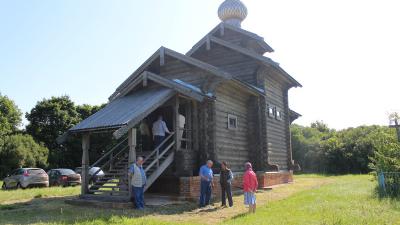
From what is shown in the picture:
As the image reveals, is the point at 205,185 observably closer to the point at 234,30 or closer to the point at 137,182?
the point at 137,182

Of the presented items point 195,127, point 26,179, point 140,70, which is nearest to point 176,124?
point 195,127

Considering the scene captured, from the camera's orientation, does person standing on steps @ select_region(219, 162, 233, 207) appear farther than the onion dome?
No

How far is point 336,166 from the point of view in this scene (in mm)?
39812

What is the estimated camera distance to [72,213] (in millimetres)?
11758

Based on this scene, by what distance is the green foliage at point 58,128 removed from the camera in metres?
45.0

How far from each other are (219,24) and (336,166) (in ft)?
78.9

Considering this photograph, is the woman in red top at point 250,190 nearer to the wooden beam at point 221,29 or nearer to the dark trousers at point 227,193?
the dark trousers at point 227,193

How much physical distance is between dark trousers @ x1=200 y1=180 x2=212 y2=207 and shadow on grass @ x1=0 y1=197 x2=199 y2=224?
322 mm

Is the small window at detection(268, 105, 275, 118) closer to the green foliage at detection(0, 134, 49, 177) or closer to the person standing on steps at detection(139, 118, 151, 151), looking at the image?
the person standing on steps at detection(139, 118, 151, 151)

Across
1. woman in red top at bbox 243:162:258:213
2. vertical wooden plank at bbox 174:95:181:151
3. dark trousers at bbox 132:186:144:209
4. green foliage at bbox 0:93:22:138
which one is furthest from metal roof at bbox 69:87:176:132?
green foliage at bbox 0:93:22:138

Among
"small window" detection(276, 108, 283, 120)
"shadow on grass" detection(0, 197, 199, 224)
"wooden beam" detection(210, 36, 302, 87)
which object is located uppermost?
"wooden beam" detection(210, 36, 302, 87)

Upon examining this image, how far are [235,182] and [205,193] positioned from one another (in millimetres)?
4326

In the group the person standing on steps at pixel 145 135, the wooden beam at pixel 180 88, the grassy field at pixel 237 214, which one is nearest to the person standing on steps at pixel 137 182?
the grassy field at pixel 237 214

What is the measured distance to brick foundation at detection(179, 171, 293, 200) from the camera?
1440 centimetres
